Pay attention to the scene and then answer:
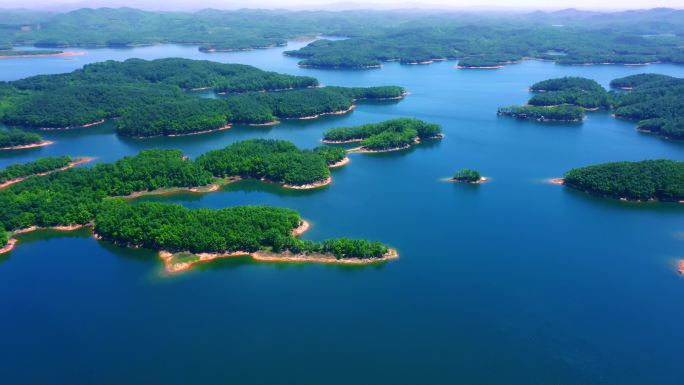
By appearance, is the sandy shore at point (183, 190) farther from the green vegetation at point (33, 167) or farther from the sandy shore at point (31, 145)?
the sandy shore at point (31, 145)

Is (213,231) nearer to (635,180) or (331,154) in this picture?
(331,154)

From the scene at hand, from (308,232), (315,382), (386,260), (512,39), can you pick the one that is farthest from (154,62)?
(512,39)

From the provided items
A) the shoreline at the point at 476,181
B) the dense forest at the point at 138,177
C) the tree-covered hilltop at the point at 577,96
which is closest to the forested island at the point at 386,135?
the dense forest at the point at 138,177

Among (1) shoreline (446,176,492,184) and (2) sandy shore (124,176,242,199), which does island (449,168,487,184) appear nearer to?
(1) shoreline (446,176,492,184)

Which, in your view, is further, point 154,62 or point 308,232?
point 154,62

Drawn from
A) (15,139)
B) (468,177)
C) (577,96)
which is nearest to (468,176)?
(468,177)

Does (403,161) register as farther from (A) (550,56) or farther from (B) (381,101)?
(A) (550,56)
